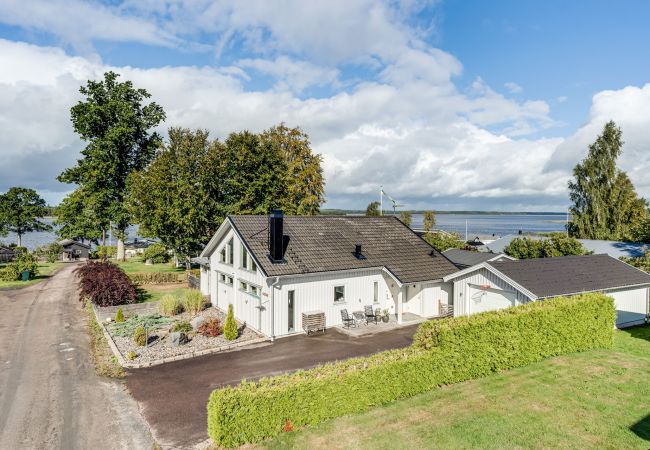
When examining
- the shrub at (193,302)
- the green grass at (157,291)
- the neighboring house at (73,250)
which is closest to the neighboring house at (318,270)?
the shrub at (193,302)

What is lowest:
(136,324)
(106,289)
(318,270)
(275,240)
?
(136,324)

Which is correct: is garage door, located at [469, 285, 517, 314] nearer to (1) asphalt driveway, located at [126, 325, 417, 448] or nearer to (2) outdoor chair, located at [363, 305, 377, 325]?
(1) asphalt driveway, located at [126, 325, 417, 448]

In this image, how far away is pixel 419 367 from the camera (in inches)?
486

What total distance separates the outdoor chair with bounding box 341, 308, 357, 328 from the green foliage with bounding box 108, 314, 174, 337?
10205mm

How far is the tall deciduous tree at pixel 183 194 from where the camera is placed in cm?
3556

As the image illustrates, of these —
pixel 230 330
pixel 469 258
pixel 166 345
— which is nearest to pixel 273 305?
pixel 230 330

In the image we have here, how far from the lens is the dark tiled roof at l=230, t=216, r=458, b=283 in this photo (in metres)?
20.8

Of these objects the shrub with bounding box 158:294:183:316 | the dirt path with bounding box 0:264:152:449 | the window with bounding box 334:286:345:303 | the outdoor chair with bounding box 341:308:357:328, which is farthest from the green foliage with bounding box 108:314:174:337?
the outdoor chair with bounding box 341:308:357:328

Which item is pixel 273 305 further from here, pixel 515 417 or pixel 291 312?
pixel 515 417

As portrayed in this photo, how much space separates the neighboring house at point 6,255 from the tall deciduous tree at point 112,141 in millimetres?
15540

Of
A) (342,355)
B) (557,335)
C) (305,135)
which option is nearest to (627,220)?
(305,135)

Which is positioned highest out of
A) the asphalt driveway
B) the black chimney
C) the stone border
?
the black chimney

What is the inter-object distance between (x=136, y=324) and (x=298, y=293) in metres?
9.54

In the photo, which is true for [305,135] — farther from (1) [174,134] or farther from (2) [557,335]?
(2) [557,335]
